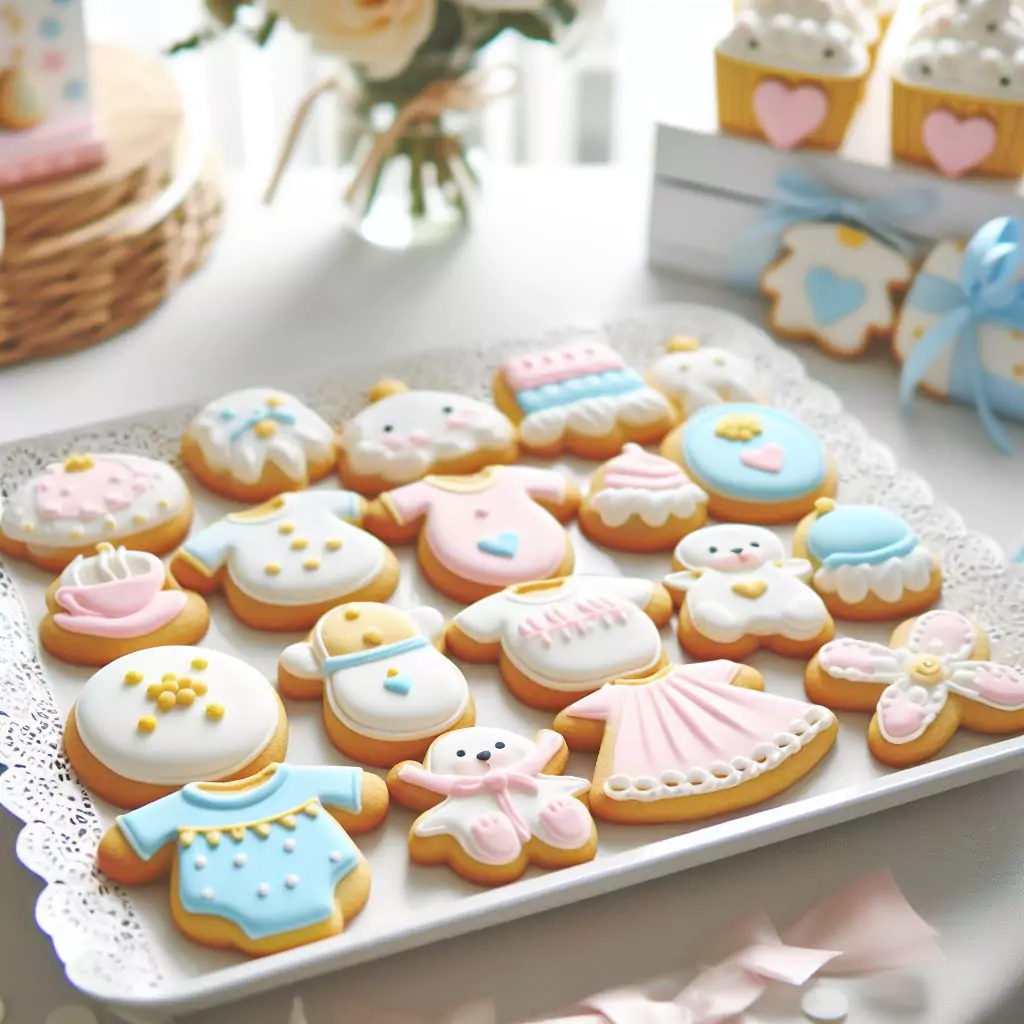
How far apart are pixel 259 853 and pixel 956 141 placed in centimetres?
89

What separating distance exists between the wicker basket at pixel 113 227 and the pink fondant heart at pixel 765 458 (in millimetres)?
621

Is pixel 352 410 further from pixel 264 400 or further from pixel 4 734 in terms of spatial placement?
pixel 4 734

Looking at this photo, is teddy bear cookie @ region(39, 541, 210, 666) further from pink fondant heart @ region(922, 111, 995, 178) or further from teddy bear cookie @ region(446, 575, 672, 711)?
pink fondant heart @ region(922, 111, 995, 178)

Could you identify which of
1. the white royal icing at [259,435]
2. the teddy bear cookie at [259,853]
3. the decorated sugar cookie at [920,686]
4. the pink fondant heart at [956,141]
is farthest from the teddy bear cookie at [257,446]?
the pink fondant heart at [956,141]

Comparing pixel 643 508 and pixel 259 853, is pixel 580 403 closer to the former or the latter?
pixel 643 508

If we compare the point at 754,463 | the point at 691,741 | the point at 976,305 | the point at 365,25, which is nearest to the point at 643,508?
the point at 754,463

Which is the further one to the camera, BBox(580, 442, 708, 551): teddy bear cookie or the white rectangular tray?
BBox(580, 442, 708, 551): teddy bear cookie

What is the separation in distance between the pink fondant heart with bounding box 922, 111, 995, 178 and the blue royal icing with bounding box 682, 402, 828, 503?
0.96ft

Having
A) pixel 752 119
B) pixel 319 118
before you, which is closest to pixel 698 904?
pixel 752 119

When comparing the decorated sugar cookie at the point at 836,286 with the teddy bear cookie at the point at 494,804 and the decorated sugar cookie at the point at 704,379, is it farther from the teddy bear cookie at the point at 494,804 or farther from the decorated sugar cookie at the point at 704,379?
the teddy bear cookie at the point at 494,804

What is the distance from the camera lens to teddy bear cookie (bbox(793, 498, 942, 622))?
1.13 meters

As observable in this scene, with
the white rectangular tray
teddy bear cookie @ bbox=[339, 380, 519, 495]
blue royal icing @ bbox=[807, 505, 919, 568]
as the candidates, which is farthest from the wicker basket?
blue royal icing @ bbox=[807, 505, 919, 568]

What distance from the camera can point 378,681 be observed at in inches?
40.7

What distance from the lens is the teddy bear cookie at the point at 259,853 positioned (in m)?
0.88
